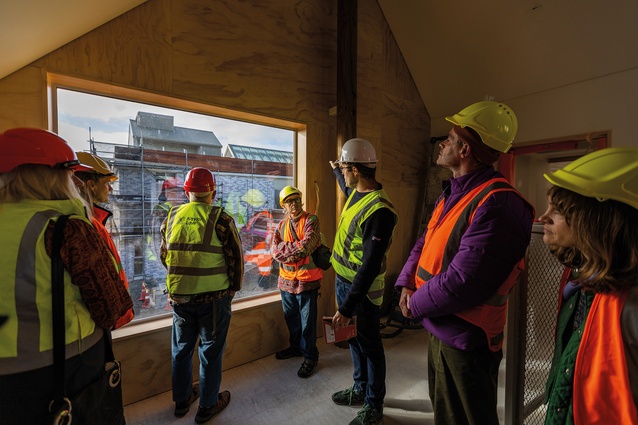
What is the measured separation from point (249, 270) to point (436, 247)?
95.9 inches

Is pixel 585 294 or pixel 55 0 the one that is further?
pixel 55 0

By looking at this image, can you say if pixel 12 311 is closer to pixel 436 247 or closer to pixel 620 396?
pixel 436 247

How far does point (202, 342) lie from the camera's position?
2.22 metres

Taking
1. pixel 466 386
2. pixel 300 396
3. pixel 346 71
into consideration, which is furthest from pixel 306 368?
pixel 346 71

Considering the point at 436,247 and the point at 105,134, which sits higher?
the point at 105,134

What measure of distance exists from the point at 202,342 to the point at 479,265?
2.04 meters

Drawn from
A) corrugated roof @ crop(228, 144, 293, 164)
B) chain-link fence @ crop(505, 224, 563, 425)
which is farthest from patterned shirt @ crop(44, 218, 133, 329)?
corrugated roof @ crop(228, 144, 293, 164)

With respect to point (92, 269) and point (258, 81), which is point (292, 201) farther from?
point (92, 269)

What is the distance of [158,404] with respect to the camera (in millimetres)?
2428

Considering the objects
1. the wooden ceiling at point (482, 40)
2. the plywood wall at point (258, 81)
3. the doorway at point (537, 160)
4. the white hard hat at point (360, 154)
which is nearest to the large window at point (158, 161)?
the plywood wall at point (258, 81)

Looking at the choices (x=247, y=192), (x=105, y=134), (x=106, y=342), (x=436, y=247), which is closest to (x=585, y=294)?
(x=436, y=247)

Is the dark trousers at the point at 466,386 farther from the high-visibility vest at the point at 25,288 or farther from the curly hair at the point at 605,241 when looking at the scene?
the high-visibility vest at the point at 25,288

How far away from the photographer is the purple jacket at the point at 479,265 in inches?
46.8

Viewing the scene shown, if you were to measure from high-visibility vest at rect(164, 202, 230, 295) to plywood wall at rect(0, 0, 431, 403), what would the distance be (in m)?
0.84
